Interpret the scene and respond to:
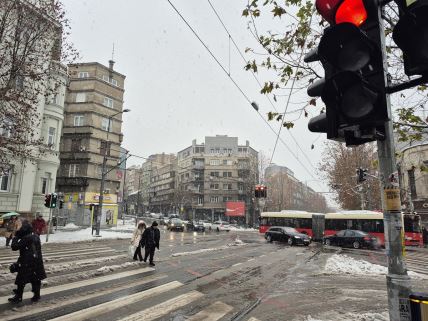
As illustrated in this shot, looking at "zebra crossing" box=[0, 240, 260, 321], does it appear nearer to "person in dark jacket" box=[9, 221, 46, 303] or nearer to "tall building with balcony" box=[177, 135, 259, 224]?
"person in dark jacket" box=[9, 221, 46, 303]

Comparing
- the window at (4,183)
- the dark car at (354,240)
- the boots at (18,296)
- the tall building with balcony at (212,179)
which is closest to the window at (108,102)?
the window at (4,183)

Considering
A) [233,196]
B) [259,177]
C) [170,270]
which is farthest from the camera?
[233,196]

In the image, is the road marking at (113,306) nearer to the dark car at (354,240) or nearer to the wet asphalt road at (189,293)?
the wet asphalt road at (189,293)

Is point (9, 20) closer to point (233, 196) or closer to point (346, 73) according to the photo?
point (346, 73)

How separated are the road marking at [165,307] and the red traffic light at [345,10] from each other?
586cm

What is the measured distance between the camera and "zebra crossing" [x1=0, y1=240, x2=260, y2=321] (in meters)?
6.50

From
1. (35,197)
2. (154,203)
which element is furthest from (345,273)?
(154,203)

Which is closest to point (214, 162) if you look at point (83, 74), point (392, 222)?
point (83, 74)

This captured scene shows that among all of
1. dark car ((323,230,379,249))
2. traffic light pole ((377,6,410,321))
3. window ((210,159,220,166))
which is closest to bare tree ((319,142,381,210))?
dark car ((323,230,379,249))

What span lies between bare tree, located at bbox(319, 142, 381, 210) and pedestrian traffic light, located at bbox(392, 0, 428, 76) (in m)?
40.7

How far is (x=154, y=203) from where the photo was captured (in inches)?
4739

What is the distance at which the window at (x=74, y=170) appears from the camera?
47.2 metres

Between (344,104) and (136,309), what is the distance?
6.10 meters

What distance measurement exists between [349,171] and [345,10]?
4326 cm
